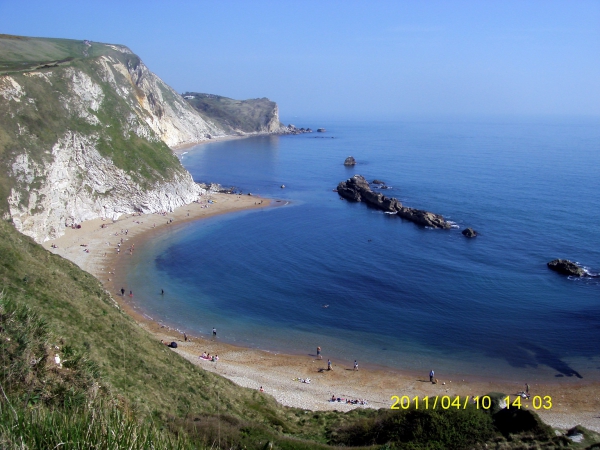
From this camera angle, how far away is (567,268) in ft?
167

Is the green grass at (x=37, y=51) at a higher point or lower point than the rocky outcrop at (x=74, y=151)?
higher

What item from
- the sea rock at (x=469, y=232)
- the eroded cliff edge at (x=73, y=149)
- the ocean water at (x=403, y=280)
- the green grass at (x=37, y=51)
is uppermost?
the green grass at (x=37, y=51)

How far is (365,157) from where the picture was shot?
144m

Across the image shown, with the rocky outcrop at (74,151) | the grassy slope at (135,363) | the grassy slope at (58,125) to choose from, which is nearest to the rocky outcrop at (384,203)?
the rocky outcrop at (74,151)

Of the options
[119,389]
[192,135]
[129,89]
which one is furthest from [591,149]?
[119,389]

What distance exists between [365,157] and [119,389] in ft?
433

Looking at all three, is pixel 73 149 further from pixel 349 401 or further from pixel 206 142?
pixel 206 142

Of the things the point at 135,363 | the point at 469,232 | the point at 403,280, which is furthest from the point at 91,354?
the point at 469,232

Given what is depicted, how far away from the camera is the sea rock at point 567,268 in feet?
166

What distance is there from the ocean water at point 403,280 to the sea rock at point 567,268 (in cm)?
116

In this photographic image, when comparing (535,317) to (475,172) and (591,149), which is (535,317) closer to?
(475,172)

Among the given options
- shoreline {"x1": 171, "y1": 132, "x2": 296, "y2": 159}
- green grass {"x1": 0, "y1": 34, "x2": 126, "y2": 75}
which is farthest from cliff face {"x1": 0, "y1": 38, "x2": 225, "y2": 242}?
shoreline {"x1": 171, "y1": 132, "x2": 296, "y2": 159}

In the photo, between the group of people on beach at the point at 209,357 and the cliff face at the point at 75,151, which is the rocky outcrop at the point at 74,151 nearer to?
the cliff face at the point at 75,151

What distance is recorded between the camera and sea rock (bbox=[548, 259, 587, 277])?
50531 millimetres
